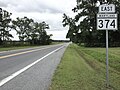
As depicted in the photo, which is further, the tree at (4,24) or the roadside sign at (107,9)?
the tree at (4,24)

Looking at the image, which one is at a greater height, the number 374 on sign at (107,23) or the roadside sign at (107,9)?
the roadside sign at (107,9)

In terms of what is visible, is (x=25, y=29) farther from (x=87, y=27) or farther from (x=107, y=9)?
(x=107, y=9)

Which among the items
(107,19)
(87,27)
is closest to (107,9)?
(107,19)

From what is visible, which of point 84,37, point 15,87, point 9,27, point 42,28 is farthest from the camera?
point 42,28

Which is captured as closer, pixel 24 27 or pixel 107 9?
pixel 107 9

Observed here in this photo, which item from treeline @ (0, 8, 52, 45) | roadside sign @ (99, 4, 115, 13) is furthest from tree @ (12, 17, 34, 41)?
roadside sign @ (99, 4, 115, 13)

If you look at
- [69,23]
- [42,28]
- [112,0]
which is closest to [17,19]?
[42,28]

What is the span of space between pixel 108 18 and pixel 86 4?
58.5 meters

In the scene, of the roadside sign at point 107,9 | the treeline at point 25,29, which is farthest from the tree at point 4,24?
the roadside sign at point 107,9

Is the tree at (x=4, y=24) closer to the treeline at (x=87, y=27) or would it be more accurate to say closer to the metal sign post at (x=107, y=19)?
the treeline at (x=87, y=27)

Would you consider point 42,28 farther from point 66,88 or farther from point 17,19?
point 66,88

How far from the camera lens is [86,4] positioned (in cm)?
6712

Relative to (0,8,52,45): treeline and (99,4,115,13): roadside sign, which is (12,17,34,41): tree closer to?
(0,8,52,45): treeline

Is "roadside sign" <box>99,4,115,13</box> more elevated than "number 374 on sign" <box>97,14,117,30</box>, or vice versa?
"roadside sign" <box>99,4,115,13</box>
